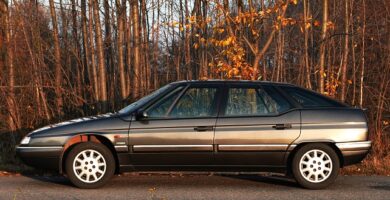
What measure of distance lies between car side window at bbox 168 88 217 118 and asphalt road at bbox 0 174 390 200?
3.48ft

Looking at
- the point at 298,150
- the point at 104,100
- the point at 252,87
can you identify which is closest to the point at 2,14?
the point at 104,100

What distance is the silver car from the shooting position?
6898 mm

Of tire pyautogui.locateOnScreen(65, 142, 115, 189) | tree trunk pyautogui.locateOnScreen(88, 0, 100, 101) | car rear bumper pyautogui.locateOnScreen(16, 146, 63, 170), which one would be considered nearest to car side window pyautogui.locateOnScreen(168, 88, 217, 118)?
tire pyautogui.locateOnScreen(65, 142, 115, 189)

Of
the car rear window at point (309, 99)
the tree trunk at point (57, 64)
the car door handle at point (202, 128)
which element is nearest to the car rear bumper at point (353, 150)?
the car rear window at point (309, 99)

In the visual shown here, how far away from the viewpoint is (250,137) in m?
6.91

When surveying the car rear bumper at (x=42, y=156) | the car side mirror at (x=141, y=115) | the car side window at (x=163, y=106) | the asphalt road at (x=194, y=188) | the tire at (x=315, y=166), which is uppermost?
the car side window at (x=163, y=106)

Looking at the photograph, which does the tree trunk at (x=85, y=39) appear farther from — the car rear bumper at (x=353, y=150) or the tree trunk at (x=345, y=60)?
the car rear bumper at (x=353, y=150)

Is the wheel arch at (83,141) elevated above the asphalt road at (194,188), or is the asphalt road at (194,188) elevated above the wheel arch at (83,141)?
the wheel arch at (83,141)

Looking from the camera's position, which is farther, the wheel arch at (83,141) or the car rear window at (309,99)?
the car rear window at (309,99)

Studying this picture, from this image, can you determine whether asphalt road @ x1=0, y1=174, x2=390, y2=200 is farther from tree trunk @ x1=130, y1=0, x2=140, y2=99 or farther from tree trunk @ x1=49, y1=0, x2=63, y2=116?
tree trunk @ x1=130, y1=0, x2=140, y2=99

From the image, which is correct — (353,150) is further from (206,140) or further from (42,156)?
(42,156)

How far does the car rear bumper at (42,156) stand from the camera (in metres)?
6.95

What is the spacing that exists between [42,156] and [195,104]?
2.29 metres

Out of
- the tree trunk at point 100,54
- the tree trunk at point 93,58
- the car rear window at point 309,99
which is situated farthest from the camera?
the tree trunk at point 93,58
